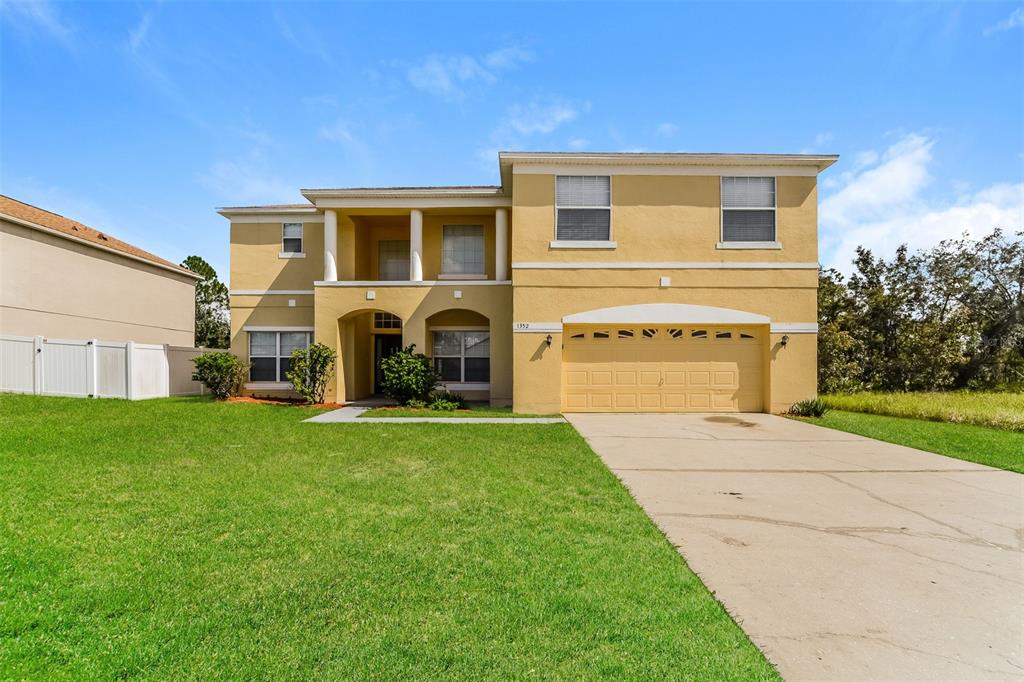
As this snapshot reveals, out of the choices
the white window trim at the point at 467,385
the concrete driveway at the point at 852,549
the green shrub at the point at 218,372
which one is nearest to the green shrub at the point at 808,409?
the concrete driveway at the point at 852,549

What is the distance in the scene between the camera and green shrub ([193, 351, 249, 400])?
46.4 ft

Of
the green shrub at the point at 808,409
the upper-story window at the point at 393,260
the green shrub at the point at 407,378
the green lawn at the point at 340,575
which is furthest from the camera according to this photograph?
the upper-story window at the point at 393,260

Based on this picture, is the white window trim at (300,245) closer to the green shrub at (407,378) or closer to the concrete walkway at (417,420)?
the green shrub at (407,378)

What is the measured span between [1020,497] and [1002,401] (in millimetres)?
11014

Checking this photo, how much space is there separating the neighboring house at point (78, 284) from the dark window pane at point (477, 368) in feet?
45.9

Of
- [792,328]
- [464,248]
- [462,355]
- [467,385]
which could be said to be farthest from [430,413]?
[792,328]

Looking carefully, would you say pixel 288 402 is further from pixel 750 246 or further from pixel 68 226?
pixel 750 246

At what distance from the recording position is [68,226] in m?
18.1

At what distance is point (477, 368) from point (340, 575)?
38.5 feet

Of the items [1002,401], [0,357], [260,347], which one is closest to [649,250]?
[1002,401]

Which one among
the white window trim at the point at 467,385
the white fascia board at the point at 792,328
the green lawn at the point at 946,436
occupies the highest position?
the white fascia board at the point at 792,328

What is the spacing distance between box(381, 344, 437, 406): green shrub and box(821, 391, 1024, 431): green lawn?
12.8m

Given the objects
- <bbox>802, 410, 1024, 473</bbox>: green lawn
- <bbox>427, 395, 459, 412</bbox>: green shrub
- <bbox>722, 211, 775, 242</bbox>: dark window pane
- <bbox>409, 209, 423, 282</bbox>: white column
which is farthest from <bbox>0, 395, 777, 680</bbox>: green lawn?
<bbox>722, 211, 775, 242</bbox>: dark window pane

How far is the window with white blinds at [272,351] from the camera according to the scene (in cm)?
1603
